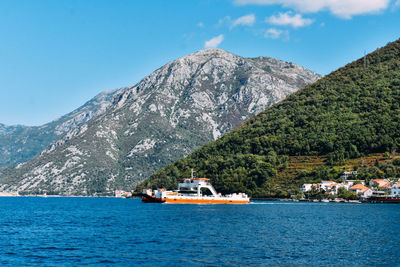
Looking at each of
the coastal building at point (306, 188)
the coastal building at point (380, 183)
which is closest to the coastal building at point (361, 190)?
the coastal building at point (380, 183)

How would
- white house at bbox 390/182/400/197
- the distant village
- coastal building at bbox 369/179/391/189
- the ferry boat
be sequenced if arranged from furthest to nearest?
coastal building at bbox 369/179/391/189
the distant village
white house at bbox 390/182/400/197
the ferry boat

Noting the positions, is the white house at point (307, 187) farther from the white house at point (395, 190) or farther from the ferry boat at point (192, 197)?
the white house at point (395, 190)

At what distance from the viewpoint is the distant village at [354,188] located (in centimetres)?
16862

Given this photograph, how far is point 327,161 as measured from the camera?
19412 centimetres

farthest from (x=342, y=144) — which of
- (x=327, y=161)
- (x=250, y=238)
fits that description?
(x=250, y=238)

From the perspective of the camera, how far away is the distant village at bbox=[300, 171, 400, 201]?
16862cm

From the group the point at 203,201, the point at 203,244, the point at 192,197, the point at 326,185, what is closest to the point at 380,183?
the point at 326,185

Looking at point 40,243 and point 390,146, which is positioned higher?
point 390,146

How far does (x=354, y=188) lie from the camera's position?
567 ft

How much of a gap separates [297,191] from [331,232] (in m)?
113

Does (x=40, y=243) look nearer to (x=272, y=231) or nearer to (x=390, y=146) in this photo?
(x=272, y=231)

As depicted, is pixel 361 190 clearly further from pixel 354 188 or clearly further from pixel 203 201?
pixel 203 201

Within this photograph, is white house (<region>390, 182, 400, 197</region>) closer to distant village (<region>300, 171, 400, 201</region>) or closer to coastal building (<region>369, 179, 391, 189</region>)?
distant village (<region>300, 171, 400, 201</region>)

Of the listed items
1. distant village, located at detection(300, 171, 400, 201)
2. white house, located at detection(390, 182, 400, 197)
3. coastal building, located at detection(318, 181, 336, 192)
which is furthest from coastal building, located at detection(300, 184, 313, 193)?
white house, located at detection(390, 182, 400, 197)
